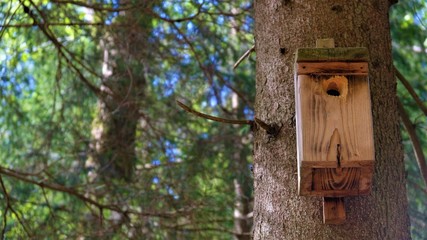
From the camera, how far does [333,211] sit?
1.97 metres

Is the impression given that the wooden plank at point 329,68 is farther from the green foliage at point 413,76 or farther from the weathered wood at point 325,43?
the green foliage at point 413,76

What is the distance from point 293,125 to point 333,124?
21 cm

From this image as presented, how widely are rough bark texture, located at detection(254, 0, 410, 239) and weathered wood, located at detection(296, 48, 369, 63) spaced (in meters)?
0.21

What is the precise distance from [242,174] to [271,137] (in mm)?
3323

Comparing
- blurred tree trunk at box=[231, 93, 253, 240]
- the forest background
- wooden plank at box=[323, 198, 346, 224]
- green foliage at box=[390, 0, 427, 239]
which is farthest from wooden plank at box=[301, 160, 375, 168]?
blurred tree trunk at box=[231, 93, 253, 240]

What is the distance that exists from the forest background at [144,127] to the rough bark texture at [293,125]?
7.56 feet

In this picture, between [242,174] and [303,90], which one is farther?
[242,174]

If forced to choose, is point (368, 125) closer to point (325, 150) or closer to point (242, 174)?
point (325, 150)

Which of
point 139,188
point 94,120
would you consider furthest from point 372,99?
point 94,120

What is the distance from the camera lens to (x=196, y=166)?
534cm

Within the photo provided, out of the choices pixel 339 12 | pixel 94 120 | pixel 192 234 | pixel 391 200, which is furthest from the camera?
pixel 94 120

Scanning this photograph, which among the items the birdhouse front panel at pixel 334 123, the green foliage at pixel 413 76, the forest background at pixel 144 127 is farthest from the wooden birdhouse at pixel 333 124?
the forest background at pixel 144 127

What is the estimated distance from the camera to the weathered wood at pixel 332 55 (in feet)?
6.57

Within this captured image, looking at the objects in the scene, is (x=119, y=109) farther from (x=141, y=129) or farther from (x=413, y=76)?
(x=413, y=76)
